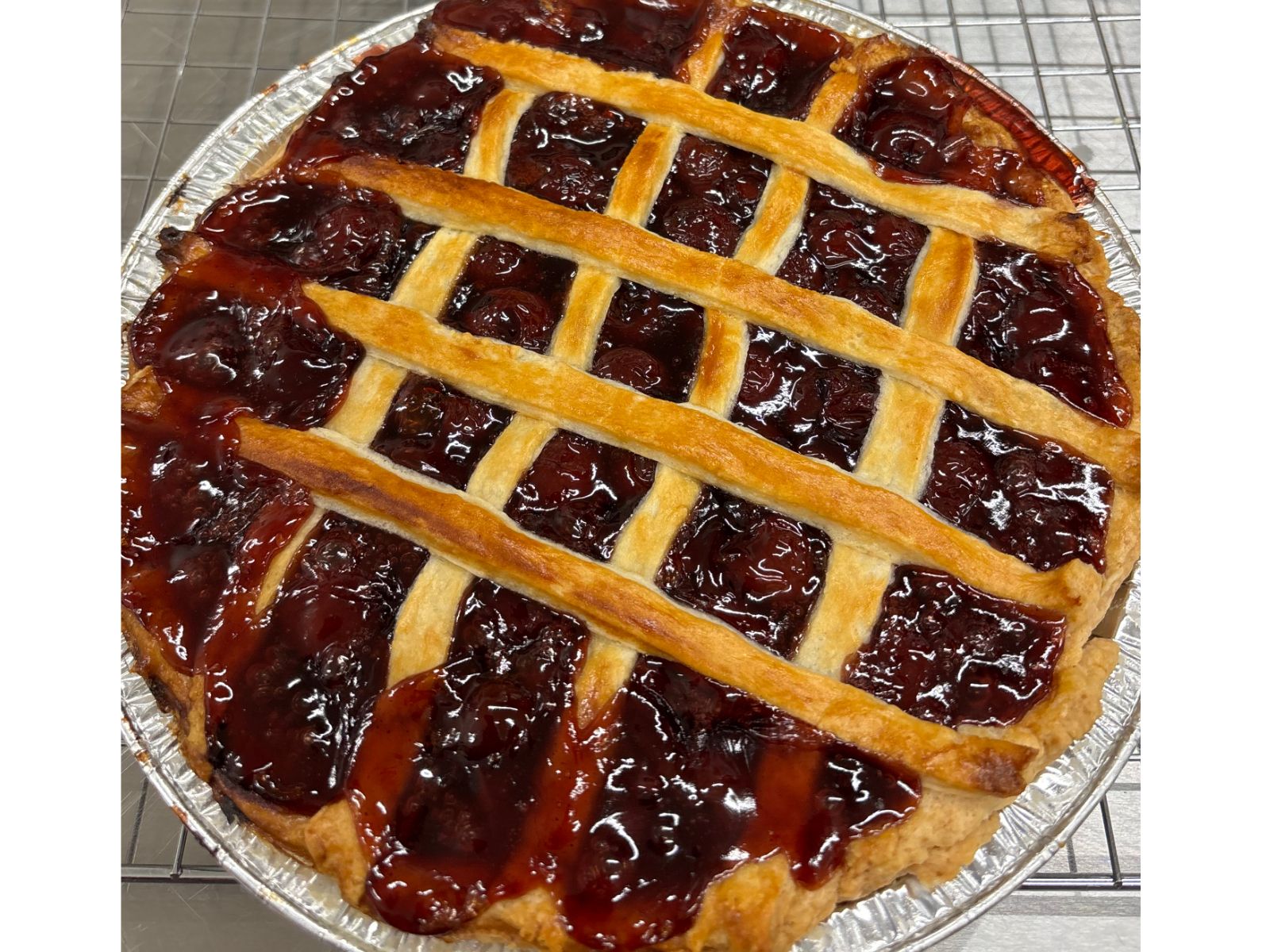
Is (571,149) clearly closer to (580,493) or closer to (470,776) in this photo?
(580,493)

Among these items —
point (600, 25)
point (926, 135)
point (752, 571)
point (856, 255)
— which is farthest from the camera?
point (600, 25)

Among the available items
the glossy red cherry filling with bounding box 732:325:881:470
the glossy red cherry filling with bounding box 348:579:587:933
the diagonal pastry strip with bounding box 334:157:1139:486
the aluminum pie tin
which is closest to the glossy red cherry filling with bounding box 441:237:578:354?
the diagonal pastry strip with bounding box 334:157:1139:486

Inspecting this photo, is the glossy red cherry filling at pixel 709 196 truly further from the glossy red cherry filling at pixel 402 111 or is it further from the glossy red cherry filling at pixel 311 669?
the glossy red cherry filling at pixel 311 669

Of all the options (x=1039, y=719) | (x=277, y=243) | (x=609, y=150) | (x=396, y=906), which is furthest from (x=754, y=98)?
(x=396, y=906)

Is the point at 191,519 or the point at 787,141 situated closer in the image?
the point at 191,519

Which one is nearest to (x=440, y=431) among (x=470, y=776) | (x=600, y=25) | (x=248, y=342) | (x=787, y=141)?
(x=248, y=342)

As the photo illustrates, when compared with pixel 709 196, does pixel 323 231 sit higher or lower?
lower

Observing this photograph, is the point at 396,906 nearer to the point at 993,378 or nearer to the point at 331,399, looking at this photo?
the point at 331,399

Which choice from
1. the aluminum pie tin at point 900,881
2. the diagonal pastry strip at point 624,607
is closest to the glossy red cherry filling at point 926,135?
the aluminum pie tin at point 900,881
